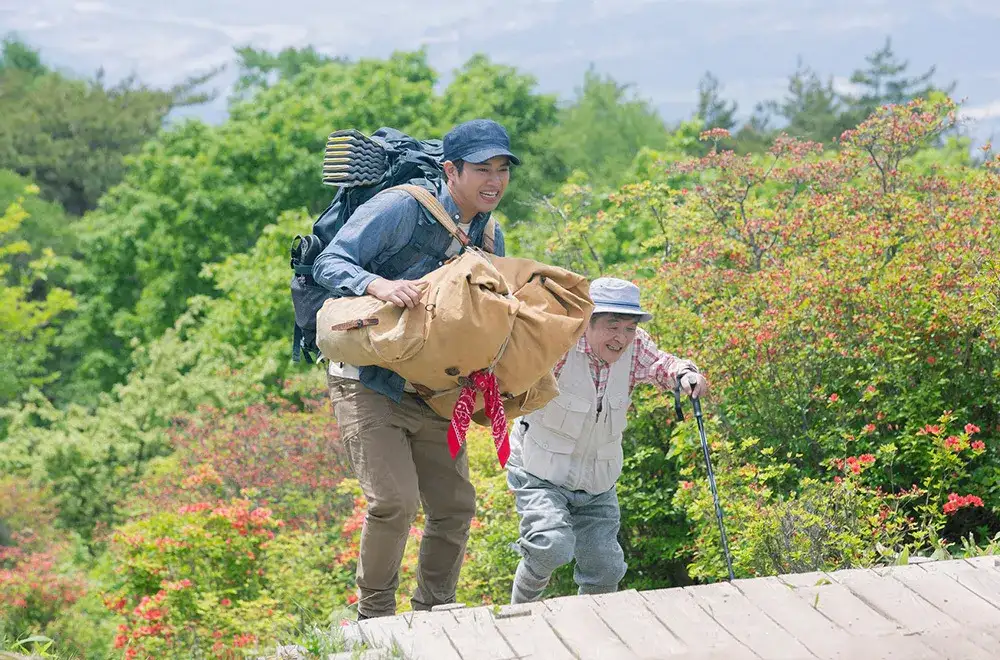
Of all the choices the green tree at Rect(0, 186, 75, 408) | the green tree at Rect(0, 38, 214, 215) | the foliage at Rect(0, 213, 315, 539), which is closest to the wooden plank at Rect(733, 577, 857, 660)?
the foliage at Rect(0, 213, 315, 539)

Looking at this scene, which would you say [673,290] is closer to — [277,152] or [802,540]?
[802,540]

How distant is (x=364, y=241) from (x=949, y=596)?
250cm

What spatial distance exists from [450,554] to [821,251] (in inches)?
158

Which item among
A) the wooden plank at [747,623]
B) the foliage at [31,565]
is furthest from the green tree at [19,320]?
the wooden plank at [747,623]

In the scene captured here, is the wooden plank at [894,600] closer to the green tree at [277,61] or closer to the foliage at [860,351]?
the foliage at [860,351]

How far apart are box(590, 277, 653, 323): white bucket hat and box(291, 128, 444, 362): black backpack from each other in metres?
0.84

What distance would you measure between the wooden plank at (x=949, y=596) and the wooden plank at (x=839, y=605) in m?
0.24

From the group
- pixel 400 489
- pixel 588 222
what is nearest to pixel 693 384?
pixel 400 489

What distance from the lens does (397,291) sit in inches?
178

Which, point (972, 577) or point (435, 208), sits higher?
point (435, 208)

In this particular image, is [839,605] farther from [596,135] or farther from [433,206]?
[596,135]

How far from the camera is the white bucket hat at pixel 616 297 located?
5332 mm

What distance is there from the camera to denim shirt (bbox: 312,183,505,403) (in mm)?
4695

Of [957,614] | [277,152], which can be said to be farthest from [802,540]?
[277,152]
